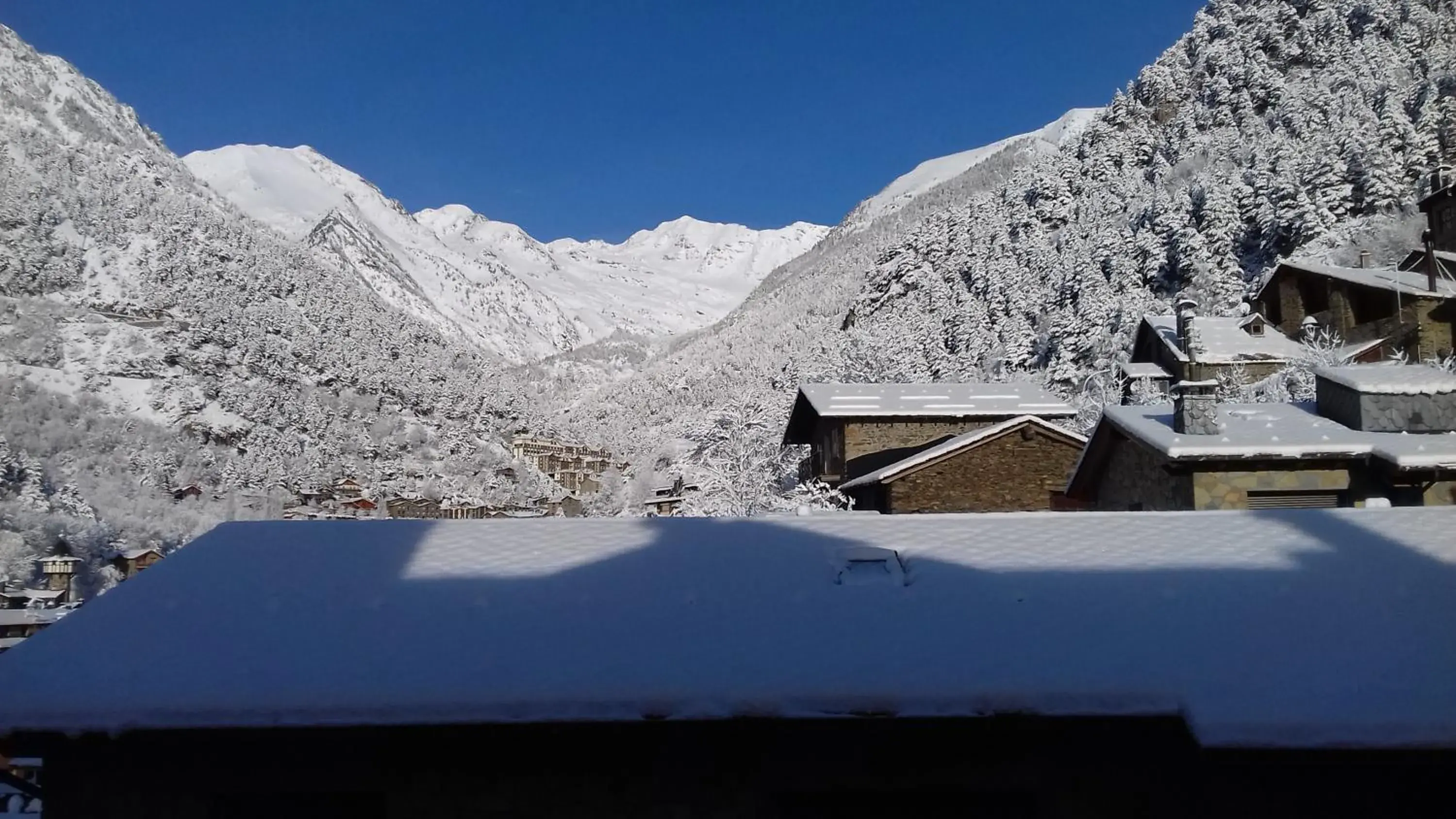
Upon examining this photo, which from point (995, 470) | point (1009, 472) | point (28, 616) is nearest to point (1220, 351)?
point (1009, 472)

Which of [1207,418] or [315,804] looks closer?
[315,804]

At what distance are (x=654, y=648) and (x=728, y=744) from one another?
28.4 inches

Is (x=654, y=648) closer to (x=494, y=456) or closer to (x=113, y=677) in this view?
(x=113, y=677)

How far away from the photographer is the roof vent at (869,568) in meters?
6.92

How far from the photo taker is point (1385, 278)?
35.8m

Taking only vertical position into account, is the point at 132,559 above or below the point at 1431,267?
below

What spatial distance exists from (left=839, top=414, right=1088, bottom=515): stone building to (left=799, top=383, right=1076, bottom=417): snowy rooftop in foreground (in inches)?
168

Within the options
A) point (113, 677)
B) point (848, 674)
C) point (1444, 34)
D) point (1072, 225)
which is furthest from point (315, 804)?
point (1444, 34)

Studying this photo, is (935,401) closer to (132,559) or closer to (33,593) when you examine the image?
(33,593)

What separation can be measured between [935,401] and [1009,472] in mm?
5826

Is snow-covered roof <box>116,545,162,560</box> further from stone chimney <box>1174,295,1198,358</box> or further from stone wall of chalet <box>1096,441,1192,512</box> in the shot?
Result: stone chimney <box>1174,295,1198,358</box>

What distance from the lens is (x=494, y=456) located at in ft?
485

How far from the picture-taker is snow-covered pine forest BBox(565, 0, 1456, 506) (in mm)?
54000

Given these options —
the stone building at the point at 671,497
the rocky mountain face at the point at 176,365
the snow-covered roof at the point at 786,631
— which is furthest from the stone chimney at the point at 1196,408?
the rocky mountain face at the point at 176,365
